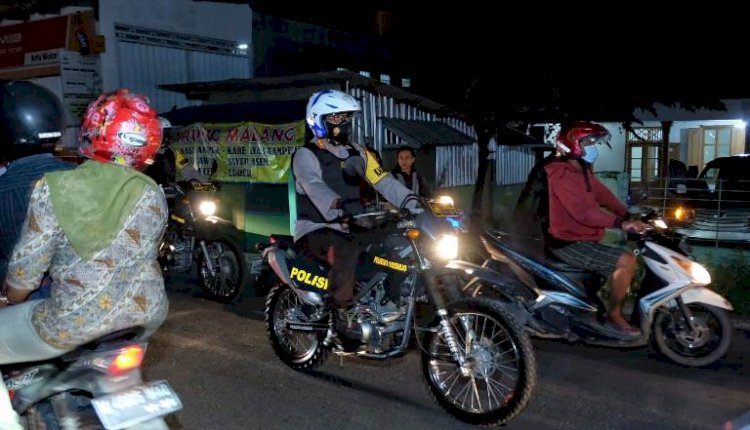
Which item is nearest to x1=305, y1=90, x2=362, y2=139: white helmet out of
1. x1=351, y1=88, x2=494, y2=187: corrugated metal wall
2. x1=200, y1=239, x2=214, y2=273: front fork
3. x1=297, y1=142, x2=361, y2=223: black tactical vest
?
x1=297, y1=142, x2=361, y2=223: black tactical vest

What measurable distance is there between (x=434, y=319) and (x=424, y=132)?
8137mm

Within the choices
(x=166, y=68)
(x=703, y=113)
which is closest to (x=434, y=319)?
(x=166, y=68)

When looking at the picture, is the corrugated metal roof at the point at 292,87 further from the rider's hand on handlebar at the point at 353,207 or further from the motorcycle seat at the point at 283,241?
the rider's hand on handlebar at the point at 353,207

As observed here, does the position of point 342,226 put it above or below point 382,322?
above

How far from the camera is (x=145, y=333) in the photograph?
3.01 meters

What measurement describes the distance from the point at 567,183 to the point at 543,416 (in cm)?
192

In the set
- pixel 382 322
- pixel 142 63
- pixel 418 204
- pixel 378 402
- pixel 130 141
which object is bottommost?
pixel 378 402

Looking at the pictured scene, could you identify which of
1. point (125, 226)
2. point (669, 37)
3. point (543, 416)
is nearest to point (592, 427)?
point (543, 416)

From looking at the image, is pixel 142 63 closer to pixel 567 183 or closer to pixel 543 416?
pixel 567 183

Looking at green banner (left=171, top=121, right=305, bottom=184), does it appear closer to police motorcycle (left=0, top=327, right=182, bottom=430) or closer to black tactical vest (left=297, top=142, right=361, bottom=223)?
black tactical vest (left=297, top=142, right=361, bottom=223)

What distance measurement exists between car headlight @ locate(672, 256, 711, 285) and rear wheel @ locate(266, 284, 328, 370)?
2871mm

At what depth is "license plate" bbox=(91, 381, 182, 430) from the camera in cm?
265

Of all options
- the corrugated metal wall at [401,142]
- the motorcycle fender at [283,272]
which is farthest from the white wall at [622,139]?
the motorcycle fender at [283,272]

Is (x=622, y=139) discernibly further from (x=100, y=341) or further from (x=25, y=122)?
(x=100, y=341)
